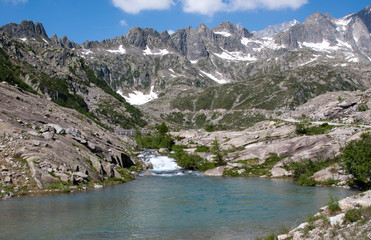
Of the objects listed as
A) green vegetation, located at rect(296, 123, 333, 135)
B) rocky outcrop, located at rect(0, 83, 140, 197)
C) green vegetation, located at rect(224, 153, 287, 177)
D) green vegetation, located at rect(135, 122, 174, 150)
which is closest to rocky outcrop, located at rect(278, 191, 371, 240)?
rocky outcrop, located at rect(0, 83, 140, 197)

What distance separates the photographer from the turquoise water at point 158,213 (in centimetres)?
2398

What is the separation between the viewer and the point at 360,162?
145 ft

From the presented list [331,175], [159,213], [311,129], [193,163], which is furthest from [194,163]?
[159,213]

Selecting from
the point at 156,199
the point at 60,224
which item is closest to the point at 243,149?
the point at 156,199

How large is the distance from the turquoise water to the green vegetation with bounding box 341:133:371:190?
453cm

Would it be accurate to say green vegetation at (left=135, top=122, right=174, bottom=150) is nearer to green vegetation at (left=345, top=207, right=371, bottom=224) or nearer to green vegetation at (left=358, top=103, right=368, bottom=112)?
green vegetation at (left=358, top=103, right=368, bottom=112)

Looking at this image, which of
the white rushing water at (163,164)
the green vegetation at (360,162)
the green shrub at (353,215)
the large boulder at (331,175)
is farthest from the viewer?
the white rushing water at (163,164)

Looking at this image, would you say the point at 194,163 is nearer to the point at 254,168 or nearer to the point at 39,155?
the point at 254,168

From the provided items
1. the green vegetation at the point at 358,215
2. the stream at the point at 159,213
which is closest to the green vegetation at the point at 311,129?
the stream at the point at 159,213

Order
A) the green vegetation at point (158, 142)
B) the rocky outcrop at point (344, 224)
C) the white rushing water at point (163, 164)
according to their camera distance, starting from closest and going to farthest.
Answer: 1. the rocky outcrop at point (344, 224)
2. the white rushing water at point (163, 164)
3. the green vegetation at point (158, 142)

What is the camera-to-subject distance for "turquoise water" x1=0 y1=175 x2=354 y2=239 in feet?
78.7

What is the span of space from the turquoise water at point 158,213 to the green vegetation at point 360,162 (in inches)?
179

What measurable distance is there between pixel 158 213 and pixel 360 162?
33.2 metres

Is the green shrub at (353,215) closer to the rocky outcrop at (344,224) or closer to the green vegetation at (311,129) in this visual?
the rocky outcrop at (344,224)
